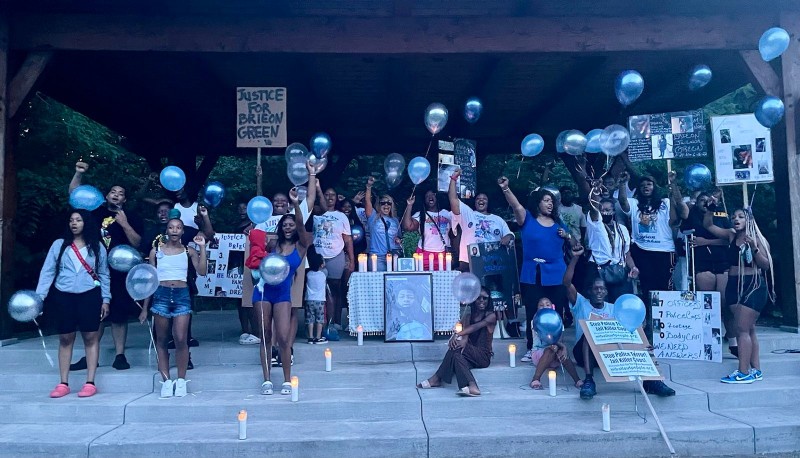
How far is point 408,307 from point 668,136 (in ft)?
12.9

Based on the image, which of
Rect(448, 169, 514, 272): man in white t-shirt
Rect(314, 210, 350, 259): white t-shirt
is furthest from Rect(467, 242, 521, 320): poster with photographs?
Rect(314, 210, 350, 259): white t-shirt

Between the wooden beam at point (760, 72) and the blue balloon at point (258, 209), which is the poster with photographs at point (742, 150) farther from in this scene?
the blue balloon at point (258, 209)

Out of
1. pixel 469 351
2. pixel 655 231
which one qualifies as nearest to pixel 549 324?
pixel 469 351

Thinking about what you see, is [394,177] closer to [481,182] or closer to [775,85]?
[775,85]

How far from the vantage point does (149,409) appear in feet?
16.7

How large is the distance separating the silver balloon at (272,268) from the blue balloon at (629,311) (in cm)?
286

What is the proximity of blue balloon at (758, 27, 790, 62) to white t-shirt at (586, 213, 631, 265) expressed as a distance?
7.80 feet

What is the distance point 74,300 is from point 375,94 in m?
5.53

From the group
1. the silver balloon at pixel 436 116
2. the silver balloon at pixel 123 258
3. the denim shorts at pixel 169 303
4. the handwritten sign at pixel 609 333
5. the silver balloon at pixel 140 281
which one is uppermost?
the silver balloon at pixel 436 116

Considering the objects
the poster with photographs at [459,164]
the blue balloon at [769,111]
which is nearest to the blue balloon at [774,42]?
the blue balloon at [769,111]

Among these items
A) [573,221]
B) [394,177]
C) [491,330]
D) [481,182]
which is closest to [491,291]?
[491,330]

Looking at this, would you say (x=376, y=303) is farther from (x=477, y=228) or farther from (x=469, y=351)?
(x=477, y=228)

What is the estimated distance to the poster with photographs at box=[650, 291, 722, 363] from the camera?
19.6ft

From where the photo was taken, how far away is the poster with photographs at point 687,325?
5977 mm
